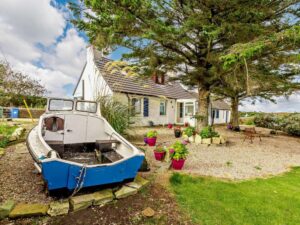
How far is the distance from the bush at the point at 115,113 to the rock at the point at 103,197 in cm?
380

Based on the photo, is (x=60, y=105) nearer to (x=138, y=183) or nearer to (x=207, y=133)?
(x=138, y=183)

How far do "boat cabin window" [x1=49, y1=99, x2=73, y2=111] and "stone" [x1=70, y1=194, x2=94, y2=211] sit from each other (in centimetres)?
336

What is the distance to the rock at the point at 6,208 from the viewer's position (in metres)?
2.66

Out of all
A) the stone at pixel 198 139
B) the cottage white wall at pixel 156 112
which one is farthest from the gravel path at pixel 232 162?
the cottage white wall at pixel 156 112

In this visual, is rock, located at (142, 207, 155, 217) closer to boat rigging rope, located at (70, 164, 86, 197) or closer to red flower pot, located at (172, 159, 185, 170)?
boat rigging rope, located at (70, 164, 86, 197)

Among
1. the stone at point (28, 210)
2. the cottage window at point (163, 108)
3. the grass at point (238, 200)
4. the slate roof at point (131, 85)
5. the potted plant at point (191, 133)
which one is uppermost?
the slate roof at point (131, 85)

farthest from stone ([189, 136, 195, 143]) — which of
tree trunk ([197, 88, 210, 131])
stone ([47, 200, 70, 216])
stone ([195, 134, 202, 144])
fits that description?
stone ([47, 200, 70, 216])

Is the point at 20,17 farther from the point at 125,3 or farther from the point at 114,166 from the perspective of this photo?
the point at 114,166

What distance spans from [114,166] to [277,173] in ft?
16.4

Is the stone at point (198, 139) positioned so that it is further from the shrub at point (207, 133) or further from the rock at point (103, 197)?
the rock at point (103, 197)

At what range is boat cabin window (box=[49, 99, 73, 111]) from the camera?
575 centimetres

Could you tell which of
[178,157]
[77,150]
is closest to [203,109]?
[178,157]

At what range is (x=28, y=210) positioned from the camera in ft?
8.98

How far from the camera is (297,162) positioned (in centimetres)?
667
